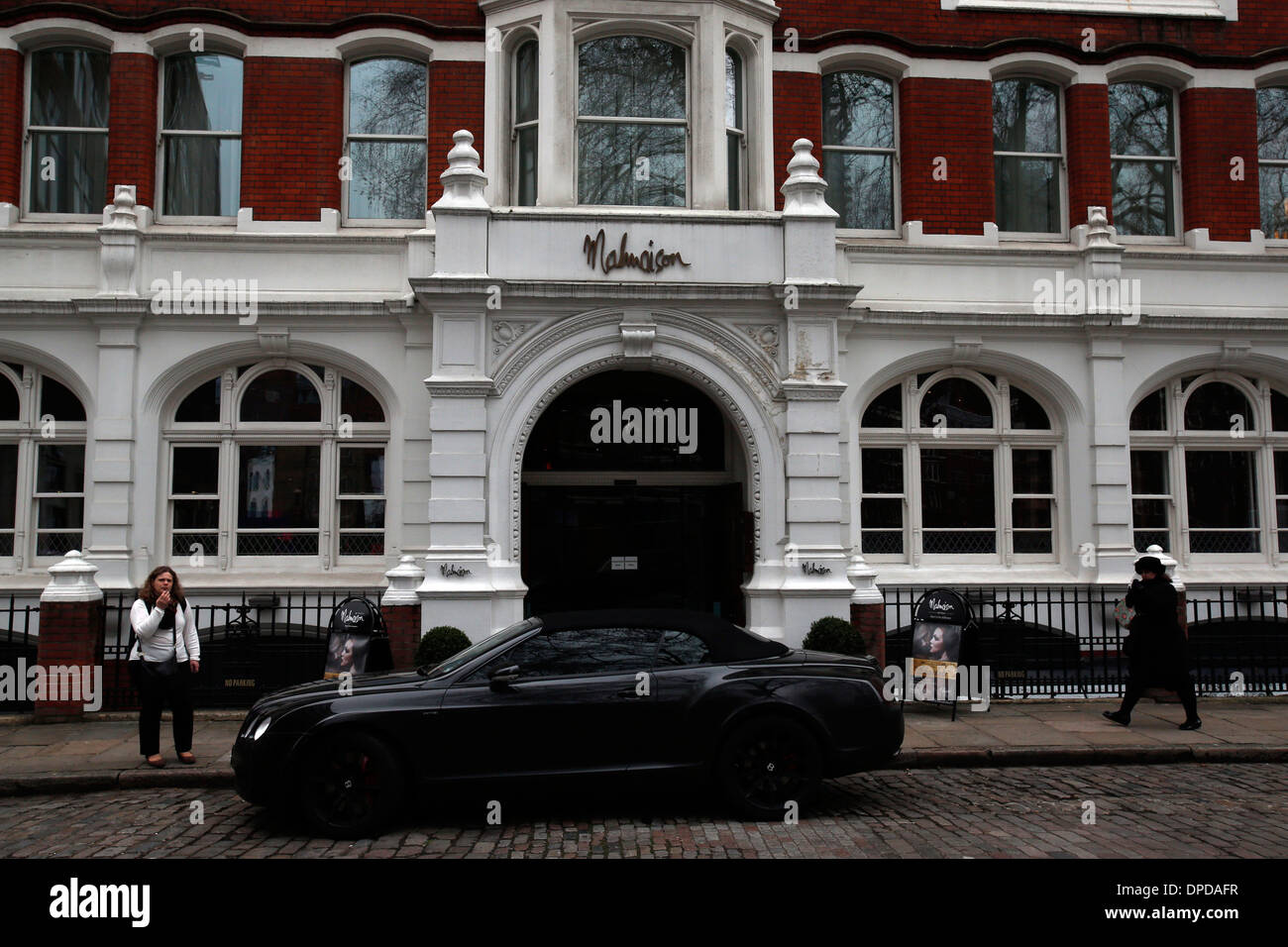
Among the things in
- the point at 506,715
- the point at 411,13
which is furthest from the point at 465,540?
the point at 411,13

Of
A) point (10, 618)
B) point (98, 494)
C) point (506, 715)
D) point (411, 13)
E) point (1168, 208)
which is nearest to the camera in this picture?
point (506, 715)

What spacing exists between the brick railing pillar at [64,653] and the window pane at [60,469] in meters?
2.69

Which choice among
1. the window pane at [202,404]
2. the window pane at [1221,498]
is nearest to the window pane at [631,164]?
the window pane at [202,404]

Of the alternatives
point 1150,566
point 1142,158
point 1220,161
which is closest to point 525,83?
point 1142,158

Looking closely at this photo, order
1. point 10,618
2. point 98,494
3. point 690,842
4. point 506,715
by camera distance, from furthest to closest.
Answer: point 98,494, point 10,618, point 506,715, point 690,842

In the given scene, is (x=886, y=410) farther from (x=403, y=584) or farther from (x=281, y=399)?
(x=281, y=399)

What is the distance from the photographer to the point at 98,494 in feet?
40.3

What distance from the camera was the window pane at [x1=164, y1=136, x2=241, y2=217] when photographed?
13555 mm

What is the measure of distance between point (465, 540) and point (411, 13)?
7605mm

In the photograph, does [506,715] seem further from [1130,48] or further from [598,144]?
[1130,48]

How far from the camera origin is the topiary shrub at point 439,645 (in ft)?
33.8

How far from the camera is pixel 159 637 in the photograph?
862 centimetres

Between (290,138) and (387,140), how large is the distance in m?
1.28

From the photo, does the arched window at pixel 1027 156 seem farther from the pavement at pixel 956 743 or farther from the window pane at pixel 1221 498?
the pavement at pixel 956 743
